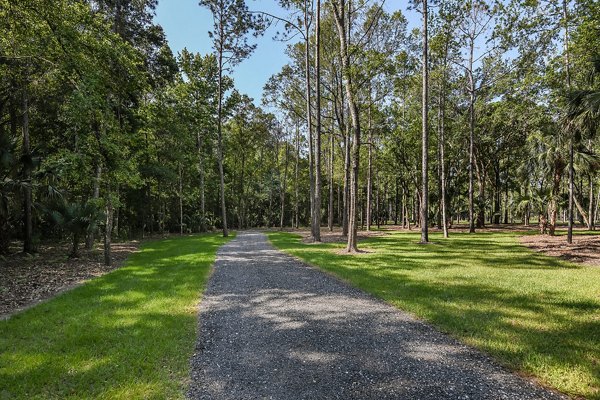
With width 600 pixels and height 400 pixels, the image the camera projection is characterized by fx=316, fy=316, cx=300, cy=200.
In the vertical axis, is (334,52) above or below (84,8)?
above

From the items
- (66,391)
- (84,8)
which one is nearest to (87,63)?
(84,8)

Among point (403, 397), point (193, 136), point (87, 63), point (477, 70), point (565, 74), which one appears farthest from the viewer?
point (193, 136)

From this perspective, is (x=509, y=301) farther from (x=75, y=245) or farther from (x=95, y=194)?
(x=95, y=194)

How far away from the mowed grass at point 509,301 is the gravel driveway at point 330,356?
41cm

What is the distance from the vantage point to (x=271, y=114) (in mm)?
38812

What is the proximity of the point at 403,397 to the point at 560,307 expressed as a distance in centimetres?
462

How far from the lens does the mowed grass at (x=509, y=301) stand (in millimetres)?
3771

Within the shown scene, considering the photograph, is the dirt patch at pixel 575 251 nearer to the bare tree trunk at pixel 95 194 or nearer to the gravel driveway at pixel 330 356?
the gravel driveway at pixel 330 356

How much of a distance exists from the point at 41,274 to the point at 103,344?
7.75 m

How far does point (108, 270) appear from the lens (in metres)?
10.5

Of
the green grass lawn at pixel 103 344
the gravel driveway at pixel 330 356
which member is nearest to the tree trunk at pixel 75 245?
the green grass lawn at pixel 103 344

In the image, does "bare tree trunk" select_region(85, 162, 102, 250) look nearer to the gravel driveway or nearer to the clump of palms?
the clump of palms

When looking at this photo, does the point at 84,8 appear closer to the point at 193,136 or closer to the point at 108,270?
the point at 108,270

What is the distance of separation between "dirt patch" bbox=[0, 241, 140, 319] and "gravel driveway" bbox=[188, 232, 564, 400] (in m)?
4.26
